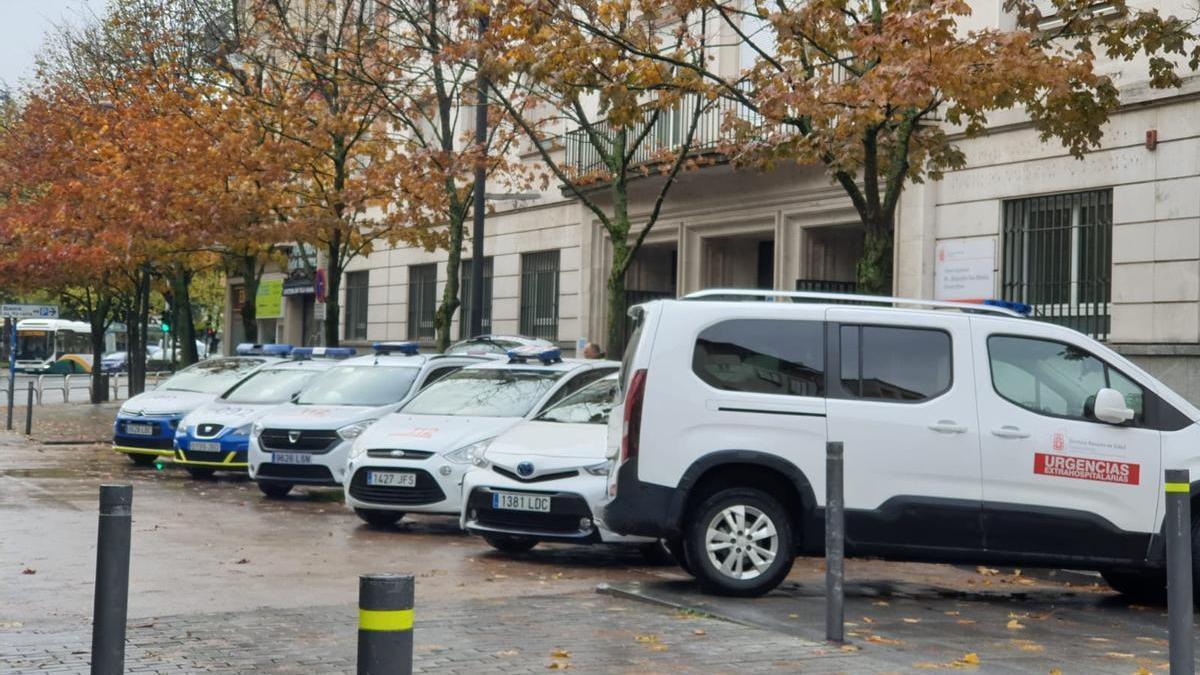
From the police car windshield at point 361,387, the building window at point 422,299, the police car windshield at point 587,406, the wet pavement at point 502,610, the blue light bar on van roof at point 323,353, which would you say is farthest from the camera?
the building window at point 422,299

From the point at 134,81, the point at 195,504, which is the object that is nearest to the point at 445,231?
the point at 134,81

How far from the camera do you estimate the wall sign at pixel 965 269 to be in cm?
2016

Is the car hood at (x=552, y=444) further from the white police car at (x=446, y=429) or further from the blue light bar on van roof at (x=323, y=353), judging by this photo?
the blue light bar on van roof at (x=323, y=353)

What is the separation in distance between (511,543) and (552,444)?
0.96 m

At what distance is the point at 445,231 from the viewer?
29312 mm

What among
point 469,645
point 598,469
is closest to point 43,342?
point 598,469

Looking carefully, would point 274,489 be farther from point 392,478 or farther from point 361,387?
point 392,478

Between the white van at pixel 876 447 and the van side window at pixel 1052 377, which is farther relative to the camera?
the van side window at pixel 1052 377

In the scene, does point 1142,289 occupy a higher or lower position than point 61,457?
higher

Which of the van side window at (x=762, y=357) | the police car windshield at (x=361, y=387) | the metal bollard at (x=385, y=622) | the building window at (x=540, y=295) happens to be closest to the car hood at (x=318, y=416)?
the police car windshield at (x=361, y=387)

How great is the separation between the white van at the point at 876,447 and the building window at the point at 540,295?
2065cm

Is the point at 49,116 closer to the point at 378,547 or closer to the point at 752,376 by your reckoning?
the point at 378,547

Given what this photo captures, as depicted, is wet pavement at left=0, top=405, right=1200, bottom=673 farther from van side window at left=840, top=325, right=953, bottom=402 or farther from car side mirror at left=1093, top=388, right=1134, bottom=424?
van side window at left=840, top=325, right=953, bottom=402

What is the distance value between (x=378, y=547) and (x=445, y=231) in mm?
16738
